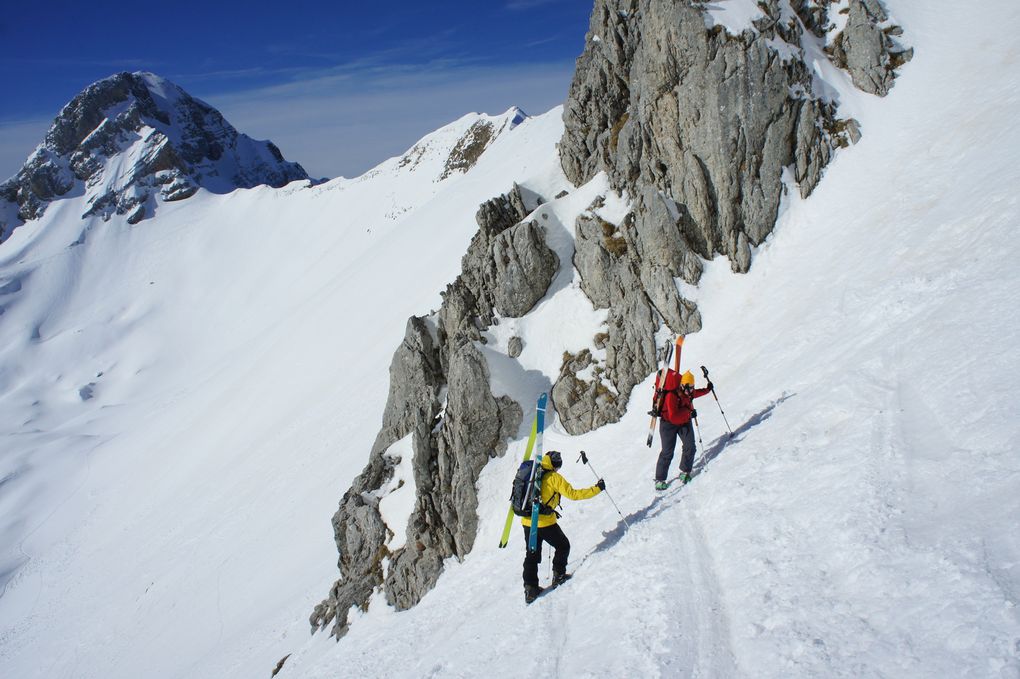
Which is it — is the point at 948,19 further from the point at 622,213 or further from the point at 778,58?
the point at 622,213

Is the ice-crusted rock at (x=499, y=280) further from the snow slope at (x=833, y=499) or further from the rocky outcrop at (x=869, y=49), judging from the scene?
the rocky outcrop at (x=869, y=49)

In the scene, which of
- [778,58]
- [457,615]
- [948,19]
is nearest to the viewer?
[457,615]

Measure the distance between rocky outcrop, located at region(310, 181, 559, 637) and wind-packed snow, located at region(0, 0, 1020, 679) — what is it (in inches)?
31.4

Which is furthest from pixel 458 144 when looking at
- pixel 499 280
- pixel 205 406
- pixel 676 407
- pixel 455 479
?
pixel 676 407

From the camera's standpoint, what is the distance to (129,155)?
5197 inches

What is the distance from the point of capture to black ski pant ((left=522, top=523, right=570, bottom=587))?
31.0ft

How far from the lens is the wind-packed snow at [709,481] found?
638cm

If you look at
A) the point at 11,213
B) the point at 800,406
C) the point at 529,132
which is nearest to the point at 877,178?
the point at 800,406

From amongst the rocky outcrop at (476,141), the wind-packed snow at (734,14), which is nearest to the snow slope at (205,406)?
the rocky outcrop at (476,141)

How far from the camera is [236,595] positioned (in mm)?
29906

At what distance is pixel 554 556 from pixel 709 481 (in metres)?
2.99

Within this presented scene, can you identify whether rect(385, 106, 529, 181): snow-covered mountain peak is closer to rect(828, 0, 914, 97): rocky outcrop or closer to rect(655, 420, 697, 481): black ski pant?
rect(828, 0, 914, 97): rocky outcrop

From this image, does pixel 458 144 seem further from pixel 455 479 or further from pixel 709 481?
pixel 709 481

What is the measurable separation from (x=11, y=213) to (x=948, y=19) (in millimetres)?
160194
